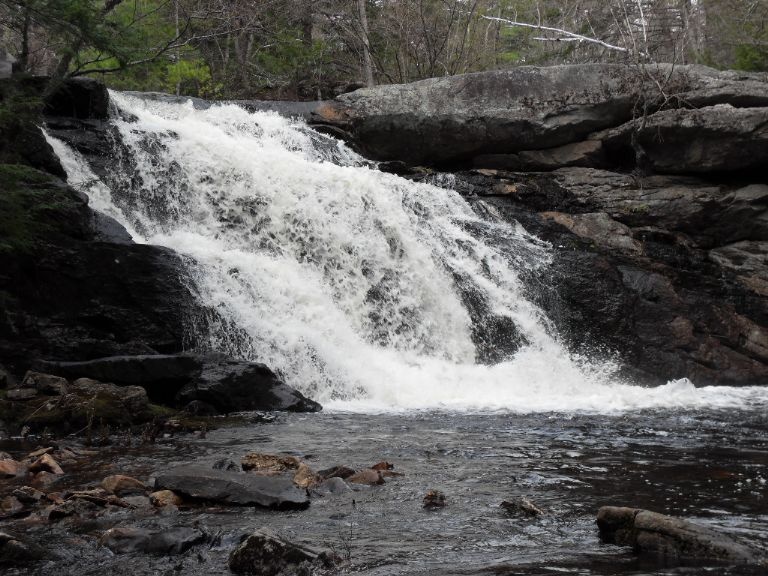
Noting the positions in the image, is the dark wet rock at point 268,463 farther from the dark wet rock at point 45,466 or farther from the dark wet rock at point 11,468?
the dark wet rock at point 11,468

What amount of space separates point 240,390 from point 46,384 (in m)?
1.96

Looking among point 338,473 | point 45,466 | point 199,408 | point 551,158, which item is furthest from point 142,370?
point 551,158

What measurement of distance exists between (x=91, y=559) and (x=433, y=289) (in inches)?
356

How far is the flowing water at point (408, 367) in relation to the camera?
4.07 m

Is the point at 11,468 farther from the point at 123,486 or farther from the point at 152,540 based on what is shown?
the point at 152,540

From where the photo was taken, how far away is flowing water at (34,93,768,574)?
4066 mm

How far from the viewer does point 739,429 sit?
742 cm

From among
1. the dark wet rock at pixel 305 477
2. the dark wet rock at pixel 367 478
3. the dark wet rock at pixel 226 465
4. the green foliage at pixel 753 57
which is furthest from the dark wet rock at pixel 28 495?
the green foliage at pixel 753 57

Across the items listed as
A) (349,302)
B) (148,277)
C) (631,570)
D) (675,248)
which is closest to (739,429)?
(631,570)

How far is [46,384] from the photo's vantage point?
740 centimetres

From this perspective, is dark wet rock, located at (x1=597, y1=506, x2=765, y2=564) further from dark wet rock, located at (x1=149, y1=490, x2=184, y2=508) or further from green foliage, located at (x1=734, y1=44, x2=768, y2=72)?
→ green foliage, located at (x1=734, y1=44, x2=768, y2=72)

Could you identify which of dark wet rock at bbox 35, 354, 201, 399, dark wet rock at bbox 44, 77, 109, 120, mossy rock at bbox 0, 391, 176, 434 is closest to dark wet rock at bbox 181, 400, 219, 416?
dark wet rock at bbox 35, 354, 201, 399

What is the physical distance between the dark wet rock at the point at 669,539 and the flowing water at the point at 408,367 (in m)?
0.14

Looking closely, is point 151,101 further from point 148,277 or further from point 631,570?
point 631,570
